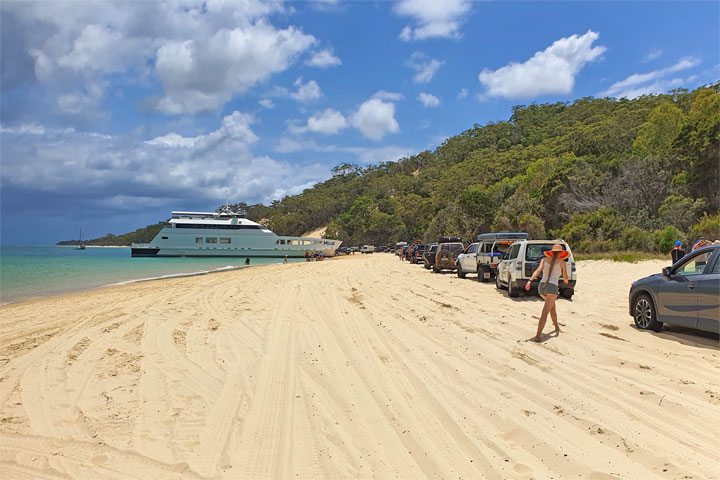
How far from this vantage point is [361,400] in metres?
4.59

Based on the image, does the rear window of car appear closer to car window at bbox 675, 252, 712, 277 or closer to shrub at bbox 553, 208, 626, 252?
car window at bbox 675, 252, 712, 277

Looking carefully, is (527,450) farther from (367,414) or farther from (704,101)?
(704,101)

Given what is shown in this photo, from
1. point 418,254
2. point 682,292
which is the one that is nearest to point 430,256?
point 418,254

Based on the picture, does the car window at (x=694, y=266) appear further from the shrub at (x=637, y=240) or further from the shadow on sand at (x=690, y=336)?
the shrub at (x=637, y=240)

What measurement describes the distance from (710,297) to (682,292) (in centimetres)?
49

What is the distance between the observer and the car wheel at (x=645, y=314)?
7688mm

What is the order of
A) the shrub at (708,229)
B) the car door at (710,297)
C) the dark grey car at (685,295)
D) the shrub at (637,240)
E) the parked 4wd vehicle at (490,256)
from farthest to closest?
the shrub at (637,240) < the shrub at (708,229) < the parked 4wd vehicle at (490,256) < the dark grey car at (685,295) < the car door at (710,297)

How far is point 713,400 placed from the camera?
4.42 meters

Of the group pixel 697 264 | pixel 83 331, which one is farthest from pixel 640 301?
pixel 83 331

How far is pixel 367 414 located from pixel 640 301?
6.44 metres

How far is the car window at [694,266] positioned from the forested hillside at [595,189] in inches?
793

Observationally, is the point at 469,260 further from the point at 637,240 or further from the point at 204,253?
the point at 204,253

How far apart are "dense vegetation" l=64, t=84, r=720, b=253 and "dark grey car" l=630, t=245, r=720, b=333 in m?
20.4

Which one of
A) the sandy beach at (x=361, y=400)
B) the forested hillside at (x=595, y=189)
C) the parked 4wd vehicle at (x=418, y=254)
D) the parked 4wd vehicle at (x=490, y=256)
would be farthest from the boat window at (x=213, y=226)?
the sandy beach at (x=361, y=400)
